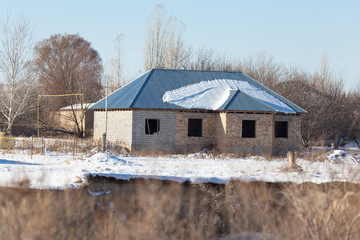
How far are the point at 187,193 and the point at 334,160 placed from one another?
→ 10589 mm

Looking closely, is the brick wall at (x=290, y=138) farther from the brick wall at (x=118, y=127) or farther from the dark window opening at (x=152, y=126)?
the brick wall at (x=118, y=127)

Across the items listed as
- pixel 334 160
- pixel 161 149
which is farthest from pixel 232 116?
pixel 334 160

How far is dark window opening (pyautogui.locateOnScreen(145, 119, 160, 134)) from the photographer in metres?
24.6

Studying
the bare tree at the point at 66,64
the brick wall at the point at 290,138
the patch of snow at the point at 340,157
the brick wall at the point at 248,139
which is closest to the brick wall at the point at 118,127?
the brick wall at the point at 248,139

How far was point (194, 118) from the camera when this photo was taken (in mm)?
25156

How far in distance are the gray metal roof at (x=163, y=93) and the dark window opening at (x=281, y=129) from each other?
1079 millimetres

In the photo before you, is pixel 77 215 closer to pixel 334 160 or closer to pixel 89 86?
pixel 334 160

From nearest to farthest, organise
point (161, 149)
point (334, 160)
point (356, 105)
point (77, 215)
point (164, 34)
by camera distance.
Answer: point (77, 215) < point (334, 160) < point (161, 149) < point (356, 105) < point (164, 34)

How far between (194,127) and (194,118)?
616 millimetres

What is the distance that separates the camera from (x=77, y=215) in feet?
31.6

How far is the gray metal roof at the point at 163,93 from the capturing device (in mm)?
24453

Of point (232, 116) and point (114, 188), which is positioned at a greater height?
point (232, 116)

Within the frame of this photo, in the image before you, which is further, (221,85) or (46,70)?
(46,70)

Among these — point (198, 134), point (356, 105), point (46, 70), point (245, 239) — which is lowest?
point (245, 239)
